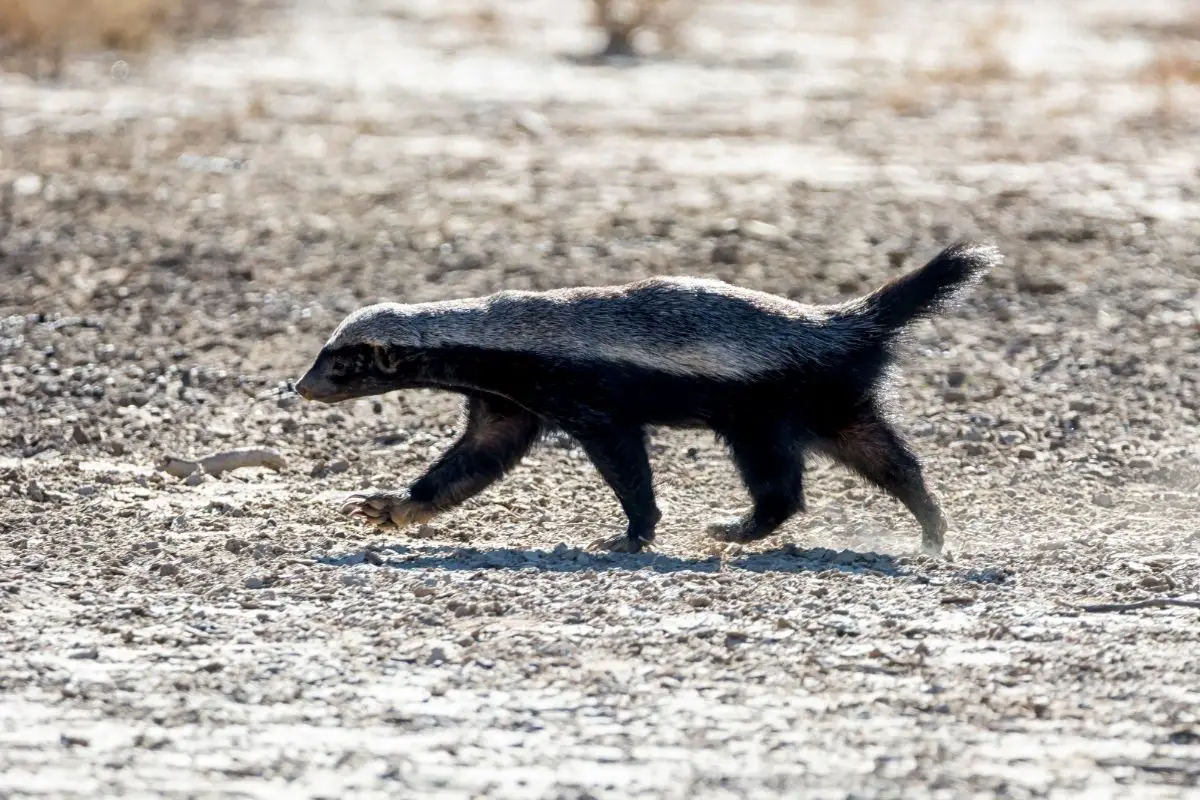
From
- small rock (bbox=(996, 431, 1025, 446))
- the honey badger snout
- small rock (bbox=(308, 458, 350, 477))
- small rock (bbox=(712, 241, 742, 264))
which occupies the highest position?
the honey badger snout

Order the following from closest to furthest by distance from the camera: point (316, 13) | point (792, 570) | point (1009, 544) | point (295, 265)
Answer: point (792, 570) < point (1009, 544) < point (295, 265) < point (316, 13)

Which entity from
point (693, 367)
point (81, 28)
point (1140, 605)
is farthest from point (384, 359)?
point (81, 28)

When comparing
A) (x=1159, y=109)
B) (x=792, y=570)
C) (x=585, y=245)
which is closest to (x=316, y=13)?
(x=1159, y=109)

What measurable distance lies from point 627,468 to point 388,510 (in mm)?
983

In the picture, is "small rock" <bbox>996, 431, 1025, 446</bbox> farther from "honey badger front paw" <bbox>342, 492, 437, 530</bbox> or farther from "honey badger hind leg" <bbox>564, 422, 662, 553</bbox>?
"honey badger front paw" <bbox>342, 492, 437, 530</bbox>

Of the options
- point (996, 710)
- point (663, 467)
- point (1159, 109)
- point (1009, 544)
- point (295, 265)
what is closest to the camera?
point (996, 710)

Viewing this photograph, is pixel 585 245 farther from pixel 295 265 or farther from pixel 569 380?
pixel 569 380

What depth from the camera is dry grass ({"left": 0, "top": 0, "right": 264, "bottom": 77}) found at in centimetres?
1867

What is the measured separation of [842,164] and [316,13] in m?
13.0

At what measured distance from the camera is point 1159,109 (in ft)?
56.5

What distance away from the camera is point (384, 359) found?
697 centimetres

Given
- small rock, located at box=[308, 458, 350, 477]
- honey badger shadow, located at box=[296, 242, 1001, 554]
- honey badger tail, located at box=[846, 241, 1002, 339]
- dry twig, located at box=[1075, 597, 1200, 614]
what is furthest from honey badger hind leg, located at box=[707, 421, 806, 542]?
small rock, located at box=[308, 458, 350, 477]

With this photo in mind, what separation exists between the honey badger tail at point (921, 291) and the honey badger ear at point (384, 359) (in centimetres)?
162

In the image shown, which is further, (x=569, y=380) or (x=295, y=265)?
(x=295, y=265)
